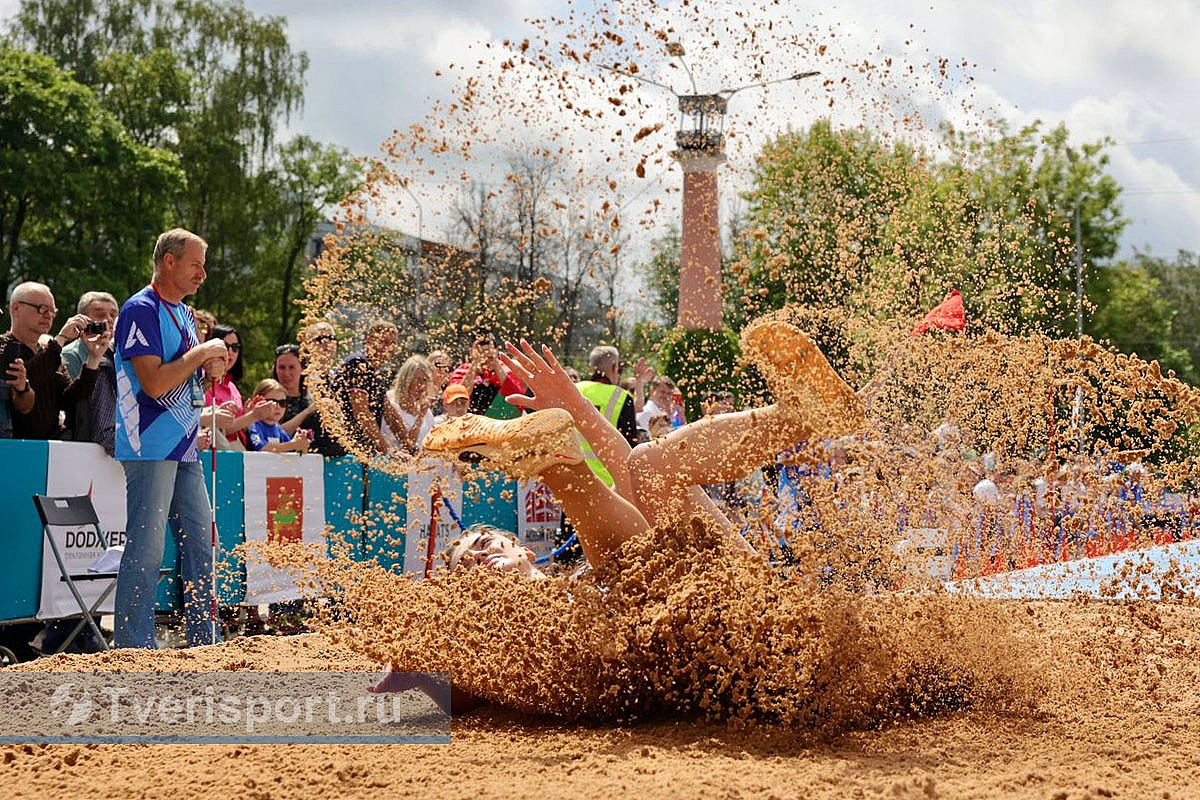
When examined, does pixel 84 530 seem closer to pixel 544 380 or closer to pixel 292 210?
pixel 544 380

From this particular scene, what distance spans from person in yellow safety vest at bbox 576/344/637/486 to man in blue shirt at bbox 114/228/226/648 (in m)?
2.62

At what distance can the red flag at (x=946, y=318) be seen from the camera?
15.9 feet

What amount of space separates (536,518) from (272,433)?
3352mm

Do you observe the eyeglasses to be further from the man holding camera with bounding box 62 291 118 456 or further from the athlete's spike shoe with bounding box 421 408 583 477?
the athlete's spike shoe with bounding box 421 408 583 477

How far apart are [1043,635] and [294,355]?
5.62 meters

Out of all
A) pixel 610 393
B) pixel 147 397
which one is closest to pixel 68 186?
pixel 610 393

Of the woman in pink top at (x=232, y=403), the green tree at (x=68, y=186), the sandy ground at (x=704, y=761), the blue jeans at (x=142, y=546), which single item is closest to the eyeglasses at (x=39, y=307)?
the woman in pink top at (x=232, y=403)

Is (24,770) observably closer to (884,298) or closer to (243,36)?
(884,298)

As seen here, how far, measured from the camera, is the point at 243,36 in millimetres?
35594

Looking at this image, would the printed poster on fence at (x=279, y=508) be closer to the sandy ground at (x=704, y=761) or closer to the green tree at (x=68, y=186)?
the sandy ground at (x=704, y=761)

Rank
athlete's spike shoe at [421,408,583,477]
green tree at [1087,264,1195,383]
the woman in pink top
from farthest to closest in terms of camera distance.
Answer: green tree at [1087,264,1195,383] < the woman in pink top < athlete's spike shoe at [421,408,583,477]

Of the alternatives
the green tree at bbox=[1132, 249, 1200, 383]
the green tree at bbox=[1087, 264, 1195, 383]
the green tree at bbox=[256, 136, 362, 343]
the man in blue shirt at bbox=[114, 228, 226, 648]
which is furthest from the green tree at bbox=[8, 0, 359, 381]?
the green tree at bbox=[1132, 249, 1200, 383]

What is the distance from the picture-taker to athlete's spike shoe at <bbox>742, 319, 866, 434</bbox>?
409cm

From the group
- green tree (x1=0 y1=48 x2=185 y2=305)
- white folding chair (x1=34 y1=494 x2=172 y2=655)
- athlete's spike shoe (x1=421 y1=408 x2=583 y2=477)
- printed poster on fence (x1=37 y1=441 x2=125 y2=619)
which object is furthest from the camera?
green tree (x1=0 y1=48 x2=185 y2=305)
